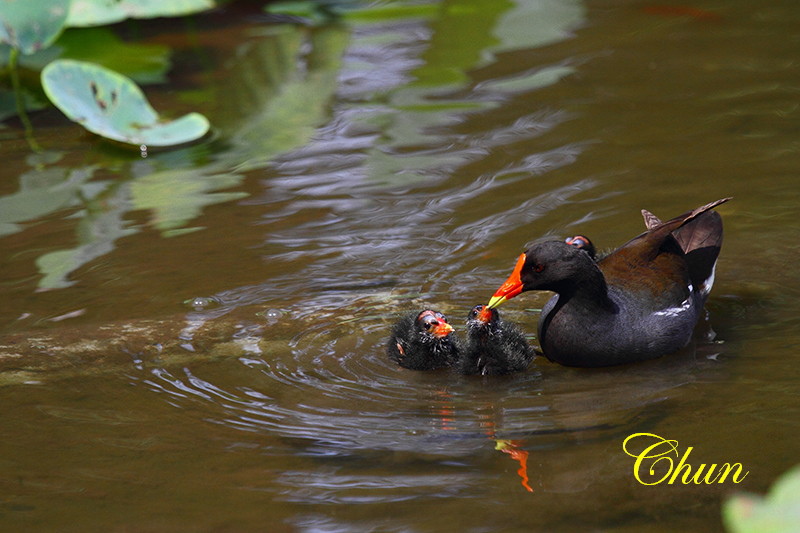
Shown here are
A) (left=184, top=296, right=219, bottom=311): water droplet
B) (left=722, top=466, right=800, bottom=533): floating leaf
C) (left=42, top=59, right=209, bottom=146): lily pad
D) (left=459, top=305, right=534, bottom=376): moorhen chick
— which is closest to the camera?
(left=722, top=466, right=800, bottom=533): floating leaf

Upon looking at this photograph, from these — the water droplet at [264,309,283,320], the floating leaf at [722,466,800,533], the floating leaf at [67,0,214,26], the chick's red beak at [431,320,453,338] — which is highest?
the floating leaf at [67,0,214,26]

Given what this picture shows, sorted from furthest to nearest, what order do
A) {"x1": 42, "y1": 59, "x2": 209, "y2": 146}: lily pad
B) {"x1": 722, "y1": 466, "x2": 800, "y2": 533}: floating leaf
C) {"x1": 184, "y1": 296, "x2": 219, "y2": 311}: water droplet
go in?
1. {"x1": 42, "y1": 59, "x2": 209, "y2": 146}: lily pad
2. {"x1": 184, "y1": 296, "x2": 219, "y2": 311}: water droplet
3. {"x1": 722, "y1": 466, "x2": 800, "y2": 533}: floating leaf

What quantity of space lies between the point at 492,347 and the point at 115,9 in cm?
535

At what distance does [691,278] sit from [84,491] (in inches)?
105

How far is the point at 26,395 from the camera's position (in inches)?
156

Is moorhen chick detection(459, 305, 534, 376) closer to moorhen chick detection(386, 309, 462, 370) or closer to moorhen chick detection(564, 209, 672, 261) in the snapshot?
moorhen chick detection(386, 309, 462, 370)

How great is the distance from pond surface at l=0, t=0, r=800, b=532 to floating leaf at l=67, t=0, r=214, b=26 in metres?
0.57

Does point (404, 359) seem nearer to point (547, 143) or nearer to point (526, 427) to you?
point (526, 427)

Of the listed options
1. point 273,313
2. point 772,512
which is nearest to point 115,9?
point 273,313

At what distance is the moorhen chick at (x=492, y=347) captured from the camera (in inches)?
153

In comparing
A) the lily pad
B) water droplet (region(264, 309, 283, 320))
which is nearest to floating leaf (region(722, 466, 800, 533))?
water droplet (region(264, 309, 283, 320))

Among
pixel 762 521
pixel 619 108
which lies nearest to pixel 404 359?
pixel 762 521

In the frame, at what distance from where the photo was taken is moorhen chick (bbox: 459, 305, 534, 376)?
12.7ft
